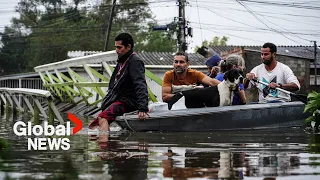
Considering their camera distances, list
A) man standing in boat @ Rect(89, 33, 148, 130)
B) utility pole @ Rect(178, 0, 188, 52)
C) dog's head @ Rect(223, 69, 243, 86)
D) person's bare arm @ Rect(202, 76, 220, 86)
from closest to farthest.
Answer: man standing in boat @ Rect(89, 33, 148, 130)
dog's head @ Rect(223, 69, 243, 86)
person's bare arm @ Rect(202, 76, 220, 86)
utility pole @ Rect(178, 0, 188, 52)

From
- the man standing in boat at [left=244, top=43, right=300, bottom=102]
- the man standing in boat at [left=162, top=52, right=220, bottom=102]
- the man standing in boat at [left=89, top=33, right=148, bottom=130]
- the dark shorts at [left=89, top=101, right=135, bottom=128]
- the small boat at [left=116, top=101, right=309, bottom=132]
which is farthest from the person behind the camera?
the man standing in boat at [left=244, top=43, right=300, bottom=102]

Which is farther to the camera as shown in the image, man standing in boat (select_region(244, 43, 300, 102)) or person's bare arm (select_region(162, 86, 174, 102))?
man standing in boat (select_region(244, 43, 300, 102))

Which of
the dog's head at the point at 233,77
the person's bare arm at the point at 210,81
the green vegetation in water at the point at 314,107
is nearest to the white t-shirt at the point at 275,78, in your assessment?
the green vegetation in water at the point at 314,107

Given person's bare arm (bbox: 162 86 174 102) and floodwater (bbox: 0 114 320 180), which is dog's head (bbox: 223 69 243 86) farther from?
floodwater (bbox: 0 114 320 180)

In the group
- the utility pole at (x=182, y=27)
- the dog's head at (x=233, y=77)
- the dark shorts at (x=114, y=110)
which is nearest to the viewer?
the dark shorts at (x=114, y=110)

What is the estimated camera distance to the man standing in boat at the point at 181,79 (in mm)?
10359

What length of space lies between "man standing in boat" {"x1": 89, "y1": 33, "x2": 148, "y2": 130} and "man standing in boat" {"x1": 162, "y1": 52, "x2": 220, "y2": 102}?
83 cm

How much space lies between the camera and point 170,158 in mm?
6129

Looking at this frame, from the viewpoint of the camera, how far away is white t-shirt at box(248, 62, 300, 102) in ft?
36.9

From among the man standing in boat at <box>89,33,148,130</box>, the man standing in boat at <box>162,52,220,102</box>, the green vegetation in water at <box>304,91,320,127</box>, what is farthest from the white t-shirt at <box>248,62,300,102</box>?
the man standing in boat at <box>89,33,148,130</box>

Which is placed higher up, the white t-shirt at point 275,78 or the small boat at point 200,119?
→ the white t-shirt at point 275,78

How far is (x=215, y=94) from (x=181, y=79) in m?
0.67

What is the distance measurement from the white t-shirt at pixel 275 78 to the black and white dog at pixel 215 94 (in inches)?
46.6

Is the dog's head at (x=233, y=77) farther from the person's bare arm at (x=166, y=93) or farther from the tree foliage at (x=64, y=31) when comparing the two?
the tree foliage at (x=64, y=31)
